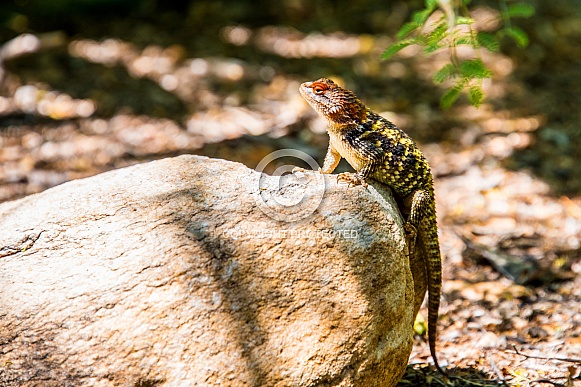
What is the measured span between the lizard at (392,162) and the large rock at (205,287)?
42cm

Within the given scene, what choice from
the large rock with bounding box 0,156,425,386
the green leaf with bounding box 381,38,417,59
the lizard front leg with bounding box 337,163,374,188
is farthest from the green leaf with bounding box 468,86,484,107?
the large rock with bounding box 0,156,425,386

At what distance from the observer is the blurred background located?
5613mm

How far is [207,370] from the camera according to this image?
2.85 metres

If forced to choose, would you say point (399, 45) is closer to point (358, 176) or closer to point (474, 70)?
point (474, 70)

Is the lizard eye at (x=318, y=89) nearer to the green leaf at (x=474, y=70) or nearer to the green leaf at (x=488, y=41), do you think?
the green leaf at (x=474, y=70)

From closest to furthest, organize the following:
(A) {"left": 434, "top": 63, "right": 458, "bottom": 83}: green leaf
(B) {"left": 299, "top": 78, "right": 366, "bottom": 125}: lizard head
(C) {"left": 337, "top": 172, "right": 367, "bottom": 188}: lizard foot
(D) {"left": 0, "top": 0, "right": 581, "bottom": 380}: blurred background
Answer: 1. (C) {"left": 337, "top": 172, "right": 367, "bottom": 188}: lizard foot
2. (B) {"left": 299, "top": 78, "right": 366, "bottom": 125}: lizard head
3. (A) {"left": 434, "top": 63, "right": 458, "bottom": 83}: green leaf
4. (D) {"left": 0, "top": 0, "right": 581, "bottom": 380}: blurred background

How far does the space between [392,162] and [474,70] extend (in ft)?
4.20

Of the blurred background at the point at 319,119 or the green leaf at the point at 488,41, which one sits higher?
the green leaf at the point at 488,41

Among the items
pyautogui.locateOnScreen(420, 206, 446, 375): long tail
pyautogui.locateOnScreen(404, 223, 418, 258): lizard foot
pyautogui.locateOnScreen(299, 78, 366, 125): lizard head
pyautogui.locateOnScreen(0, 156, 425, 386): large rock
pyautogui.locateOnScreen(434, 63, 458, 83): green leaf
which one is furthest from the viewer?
pyautogui.locateOnScreen(434, 63, 458, 83): green leaf

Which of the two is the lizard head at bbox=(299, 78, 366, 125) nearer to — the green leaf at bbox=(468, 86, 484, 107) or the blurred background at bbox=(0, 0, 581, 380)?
the green leaf at bbox=(468, 86, 484, 107)

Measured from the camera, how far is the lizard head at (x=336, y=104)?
4.25 m

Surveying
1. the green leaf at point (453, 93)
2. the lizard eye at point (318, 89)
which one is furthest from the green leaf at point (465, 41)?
the lizard eye at point (318, 89)

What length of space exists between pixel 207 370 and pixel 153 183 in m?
1.19

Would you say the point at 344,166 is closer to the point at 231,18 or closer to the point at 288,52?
the point at 288,52
